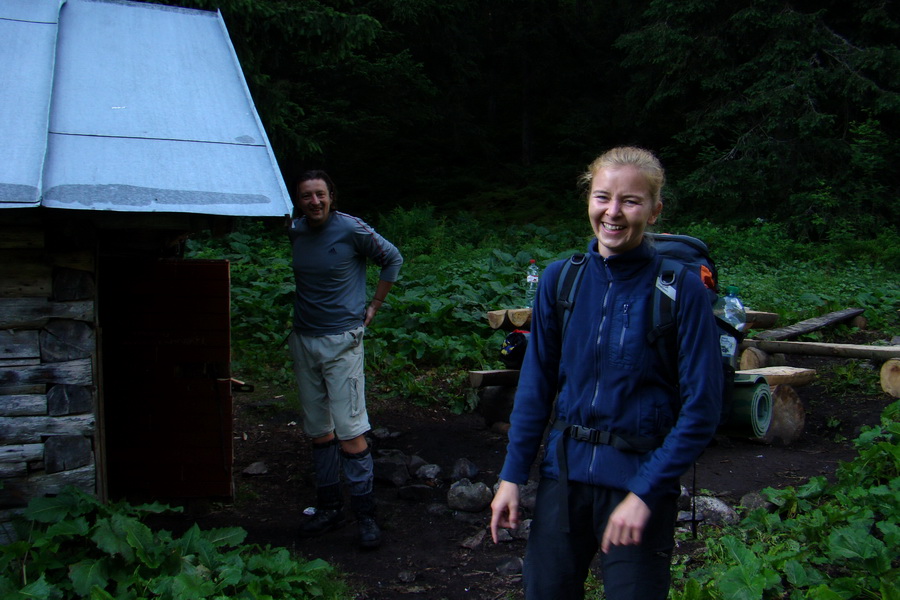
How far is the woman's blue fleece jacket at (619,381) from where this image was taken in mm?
2090

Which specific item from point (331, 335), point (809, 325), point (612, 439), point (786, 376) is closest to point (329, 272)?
point (331, 335)

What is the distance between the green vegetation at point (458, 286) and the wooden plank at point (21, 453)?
4.03 metres

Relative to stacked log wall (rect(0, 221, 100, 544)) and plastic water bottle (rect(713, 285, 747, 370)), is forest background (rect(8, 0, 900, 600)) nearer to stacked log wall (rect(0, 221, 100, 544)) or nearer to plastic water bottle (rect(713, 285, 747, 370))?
stacked log wall (rect(0, 221, 100, 544))

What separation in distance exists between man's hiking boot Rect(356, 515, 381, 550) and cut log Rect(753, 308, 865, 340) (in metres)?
5.06

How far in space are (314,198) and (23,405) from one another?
1.93m

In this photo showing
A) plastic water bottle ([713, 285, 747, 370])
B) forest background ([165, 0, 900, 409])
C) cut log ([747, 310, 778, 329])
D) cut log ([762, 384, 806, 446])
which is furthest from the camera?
forest background ([165, 0, 900, 409])

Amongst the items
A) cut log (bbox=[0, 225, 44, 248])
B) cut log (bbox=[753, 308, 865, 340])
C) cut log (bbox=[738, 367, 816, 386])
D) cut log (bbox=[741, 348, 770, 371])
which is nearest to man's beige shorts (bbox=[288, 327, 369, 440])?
cut log (bbox=[0, 225, 44, 248])

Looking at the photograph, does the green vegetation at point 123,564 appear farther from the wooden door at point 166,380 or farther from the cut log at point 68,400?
the wooden door at point 166,380

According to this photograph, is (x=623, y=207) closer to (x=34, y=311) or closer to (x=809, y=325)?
(x=34, y=311)

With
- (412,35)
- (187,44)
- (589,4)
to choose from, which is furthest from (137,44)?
(589,4)

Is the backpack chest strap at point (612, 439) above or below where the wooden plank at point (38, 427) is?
above

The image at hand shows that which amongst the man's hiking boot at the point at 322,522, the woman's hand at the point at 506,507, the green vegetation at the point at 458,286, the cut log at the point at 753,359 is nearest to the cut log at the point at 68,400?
the man's hiking boot at the point at 322,522

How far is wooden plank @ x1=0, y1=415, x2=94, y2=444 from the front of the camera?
3.87m

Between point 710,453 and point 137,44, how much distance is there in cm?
508
